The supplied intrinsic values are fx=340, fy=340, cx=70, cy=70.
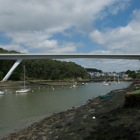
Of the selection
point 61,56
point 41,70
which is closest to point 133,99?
point 61,56

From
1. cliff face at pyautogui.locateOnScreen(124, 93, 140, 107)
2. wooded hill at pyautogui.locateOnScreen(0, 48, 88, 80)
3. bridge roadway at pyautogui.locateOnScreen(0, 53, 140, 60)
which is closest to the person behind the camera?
cliff face at pyautogui.locateOnScreen(124, 93, 140, 107)

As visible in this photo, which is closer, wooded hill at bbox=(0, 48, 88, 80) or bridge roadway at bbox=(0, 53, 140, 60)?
bridge roadway at bbox=(0, 53, 140, 60)

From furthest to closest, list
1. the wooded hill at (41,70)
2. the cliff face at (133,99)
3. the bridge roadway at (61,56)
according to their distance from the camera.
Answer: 1. the wooded hill at (41,70)
2. the bridge roadway at (61,56)
3. the cliff face at (133,99)

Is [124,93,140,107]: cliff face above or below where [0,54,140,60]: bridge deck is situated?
below

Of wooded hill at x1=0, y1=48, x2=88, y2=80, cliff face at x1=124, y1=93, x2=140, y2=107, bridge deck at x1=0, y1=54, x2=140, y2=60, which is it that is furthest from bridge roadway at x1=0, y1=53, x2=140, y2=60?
cliff face at x1=124, y1=93, x2=140, y2=107

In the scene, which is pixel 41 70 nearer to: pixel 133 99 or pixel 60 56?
pixel 60 56

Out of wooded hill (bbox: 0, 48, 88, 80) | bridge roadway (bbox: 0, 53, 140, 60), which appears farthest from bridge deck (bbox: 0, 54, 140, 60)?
wooded hill (bbox: 0, 48, 88, 80)

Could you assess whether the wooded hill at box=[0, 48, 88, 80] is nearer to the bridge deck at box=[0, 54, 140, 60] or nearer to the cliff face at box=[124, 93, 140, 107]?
the bridge deck at box=[0, 54, 140, 60]

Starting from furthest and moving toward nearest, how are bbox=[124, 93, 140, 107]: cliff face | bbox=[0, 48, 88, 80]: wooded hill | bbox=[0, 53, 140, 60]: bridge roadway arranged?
bbox=[0, 48, 88, 80]: wooded hill
bbox=[0, 53, 140, 60]: bridge roadway
bbox=[124, 93, 140, 107]: cliff face

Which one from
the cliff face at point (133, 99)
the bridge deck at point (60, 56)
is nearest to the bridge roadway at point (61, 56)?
the bridge deck at point (60, 56)

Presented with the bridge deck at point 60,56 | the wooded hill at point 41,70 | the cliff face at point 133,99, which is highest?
the bridge deck at point 60,56

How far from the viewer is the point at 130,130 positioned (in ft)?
48.2

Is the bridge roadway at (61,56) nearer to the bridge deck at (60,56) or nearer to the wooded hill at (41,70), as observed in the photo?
the bridge deck at (60,56)

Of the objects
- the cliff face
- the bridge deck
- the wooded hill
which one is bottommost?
the cliff face
